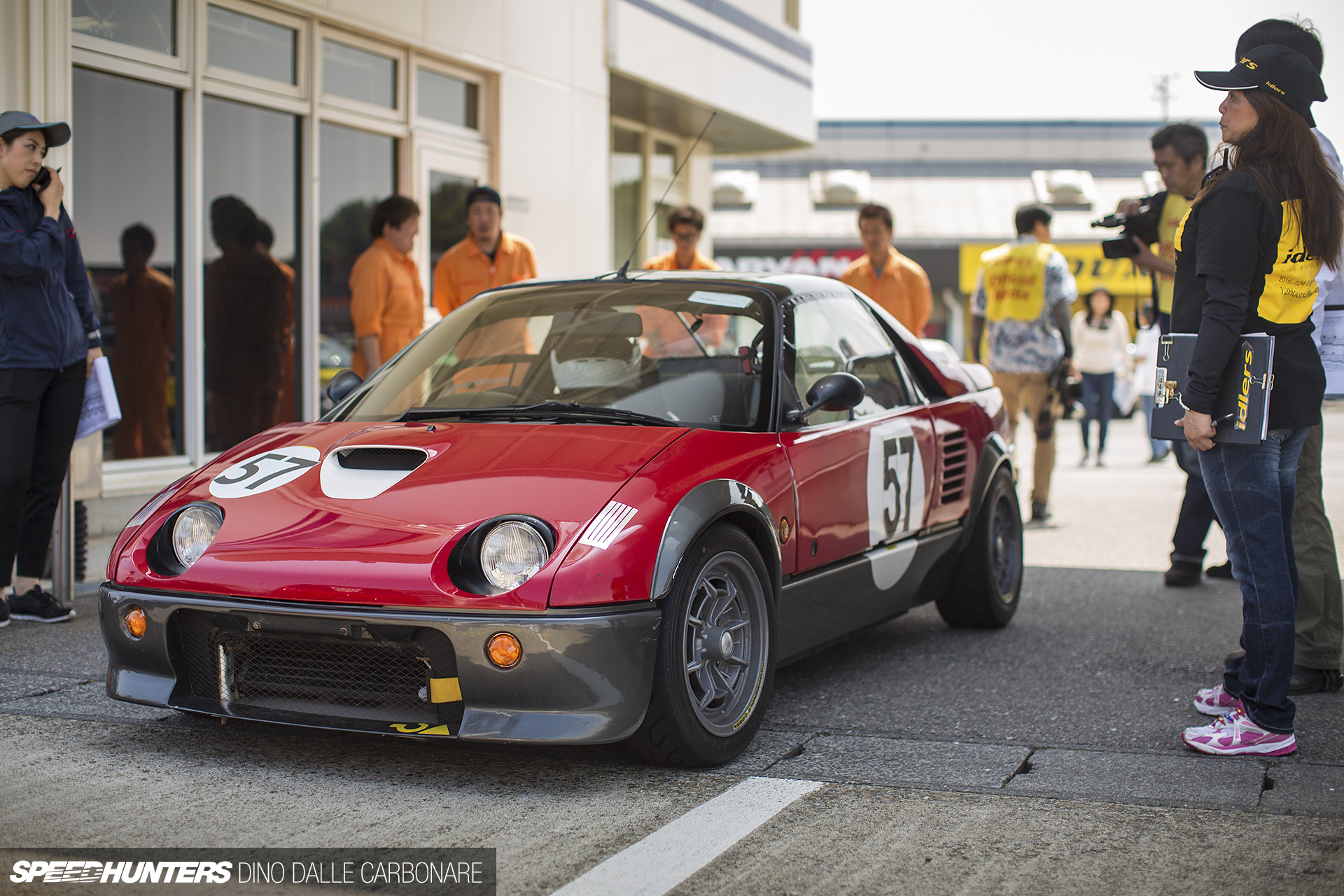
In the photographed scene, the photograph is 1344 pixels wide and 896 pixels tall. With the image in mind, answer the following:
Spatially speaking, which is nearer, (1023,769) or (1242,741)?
(1023,769)

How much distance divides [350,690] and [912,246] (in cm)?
3033

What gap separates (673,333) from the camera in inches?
169

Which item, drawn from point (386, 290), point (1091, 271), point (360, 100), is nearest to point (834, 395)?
point (386, 290)

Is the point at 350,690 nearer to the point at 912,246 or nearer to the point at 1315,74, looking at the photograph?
the point at 1315,74

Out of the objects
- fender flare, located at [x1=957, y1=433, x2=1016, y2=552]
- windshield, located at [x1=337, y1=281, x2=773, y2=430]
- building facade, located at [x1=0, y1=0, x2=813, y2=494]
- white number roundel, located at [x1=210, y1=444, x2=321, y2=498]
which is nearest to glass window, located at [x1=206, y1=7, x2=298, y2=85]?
building facade, located at [x1=0, y1=0, x2=813, y2=494]

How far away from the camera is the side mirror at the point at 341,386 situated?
4.48m

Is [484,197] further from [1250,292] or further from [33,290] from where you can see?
[1250,292]

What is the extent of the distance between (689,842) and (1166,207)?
14.9ft

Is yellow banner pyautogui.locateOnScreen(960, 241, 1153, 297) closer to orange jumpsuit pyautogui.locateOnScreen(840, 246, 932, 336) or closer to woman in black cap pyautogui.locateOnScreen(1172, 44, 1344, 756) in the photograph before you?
orange jumpsuit pyautogui.locateOnScreen(840, 246, 932, 336)

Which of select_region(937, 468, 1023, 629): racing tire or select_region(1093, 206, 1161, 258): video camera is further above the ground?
select_region(1093, 206, 1161, 258): video camera

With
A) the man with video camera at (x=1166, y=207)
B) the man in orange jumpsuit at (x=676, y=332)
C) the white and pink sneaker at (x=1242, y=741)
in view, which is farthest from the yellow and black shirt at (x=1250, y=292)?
the man with video camera at (x=1166, y=207)

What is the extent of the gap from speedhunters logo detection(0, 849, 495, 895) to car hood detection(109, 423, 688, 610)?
0.58 m

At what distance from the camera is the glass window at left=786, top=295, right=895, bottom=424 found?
4273mm

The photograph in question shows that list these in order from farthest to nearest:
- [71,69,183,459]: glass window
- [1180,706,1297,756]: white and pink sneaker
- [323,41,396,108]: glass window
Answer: [323,41,396,108]: glass window, [71,69,183,459]: glass window, [1180,706,1297,756]: white and pink sneaker
